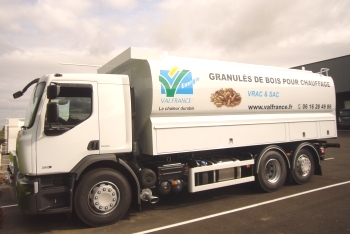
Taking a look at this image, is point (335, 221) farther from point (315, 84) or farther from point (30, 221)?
point (30, 221)

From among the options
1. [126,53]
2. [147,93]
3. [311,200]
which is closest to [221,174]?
[311,200]

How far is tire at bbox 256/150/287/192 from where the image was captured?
7.61 metres

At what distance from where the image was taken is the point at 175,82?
6.30 meters

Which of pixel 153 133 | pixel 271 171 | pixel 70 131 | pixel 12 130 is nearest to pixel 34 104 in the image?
pixel 70 131

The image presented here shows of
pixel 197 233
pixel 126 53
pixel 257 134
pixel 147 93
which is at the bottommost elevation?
pixel 197 233

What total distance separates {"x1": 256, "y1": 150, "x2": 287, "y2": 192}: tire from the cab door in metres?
4.21

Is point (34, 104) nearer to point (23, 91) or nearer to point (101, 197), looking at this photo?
point (23, 91)

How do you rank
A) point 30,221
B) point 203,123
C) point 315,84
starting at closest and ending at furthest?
point 30,221, point 203,123, point 315,84

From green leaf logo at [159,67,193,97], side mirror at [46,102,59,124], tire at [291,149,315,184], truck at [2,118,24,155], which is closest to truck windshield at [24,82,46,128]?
side mirror at [46,102,59,124]

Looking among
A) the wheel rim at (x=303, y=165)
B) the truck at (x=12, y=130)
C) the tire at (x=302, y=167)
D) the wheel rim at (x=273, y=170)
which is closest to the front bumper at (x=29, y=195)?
the wheel rim at (x=273, y=170)

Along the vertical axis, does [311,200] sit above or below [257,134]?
below

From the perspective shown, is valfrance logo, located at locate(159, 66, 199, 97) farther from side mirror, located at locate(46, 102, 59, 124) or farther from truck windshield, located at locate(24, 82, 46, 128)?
truck windshield, located at locate(24, 82, 46, 128)

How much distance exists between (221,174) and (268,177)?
1.66 m

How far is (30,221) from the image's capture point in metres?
5.96
